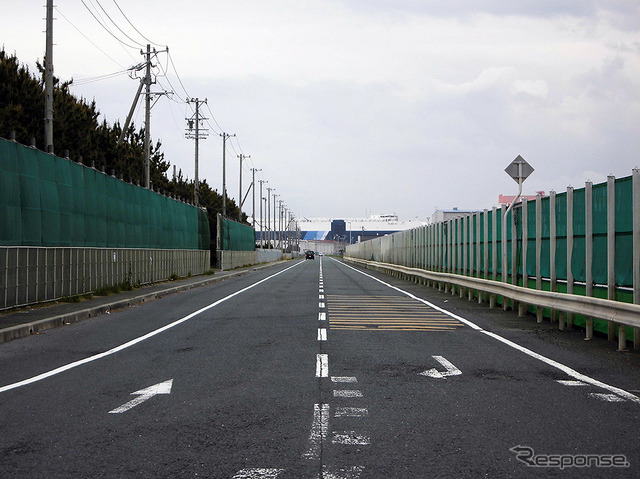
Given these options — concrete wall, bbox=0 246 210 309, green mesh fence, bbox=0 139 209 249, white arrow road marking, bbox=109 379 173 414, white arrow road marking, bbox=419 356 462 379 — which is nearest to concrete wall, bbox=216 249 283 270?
green mesh fence, bbox=0 139 209 249

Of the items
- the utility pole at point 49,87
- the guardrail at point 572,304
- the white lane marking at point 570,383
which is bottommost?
the white lane marking at point 570,383

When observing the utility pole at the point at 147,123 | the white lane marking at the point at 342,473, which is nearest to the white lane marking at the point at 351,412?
the white lane marking at the point at 342,473

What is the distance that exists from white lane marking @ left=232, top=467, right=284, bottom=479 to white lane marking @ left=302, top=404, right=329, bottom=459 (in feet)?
1.32

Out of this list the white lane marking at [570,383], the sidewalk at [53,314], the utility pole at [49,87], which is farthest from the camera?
the utility pole at [49,87]

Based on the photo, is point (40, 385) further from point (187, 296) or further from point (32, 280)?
point (187, 296)

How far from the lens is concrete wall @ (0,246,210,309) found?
15.8 metres

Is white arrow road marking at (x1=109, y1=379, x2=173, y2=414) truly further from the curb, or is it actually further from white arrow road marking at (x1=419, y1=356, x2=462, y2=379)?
the curb

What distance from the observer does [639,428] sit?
19.5 feet

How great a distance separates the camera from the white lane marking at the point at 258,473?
4.63m

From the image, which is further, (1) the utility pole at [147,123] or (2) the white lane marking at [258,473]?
(1) the utility pole at [147,123]

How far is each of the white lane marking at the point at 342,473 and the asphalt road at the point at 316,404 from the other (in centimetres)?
2

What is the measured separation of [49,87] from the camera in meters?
21.3

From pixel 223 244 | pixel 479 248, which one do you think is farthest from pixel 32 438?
pixel 223 244

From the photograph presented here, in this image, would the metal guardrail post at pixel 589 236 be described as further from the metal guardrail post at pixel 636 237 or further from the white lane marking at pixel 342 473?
the white lane marking at pixel 342 473
